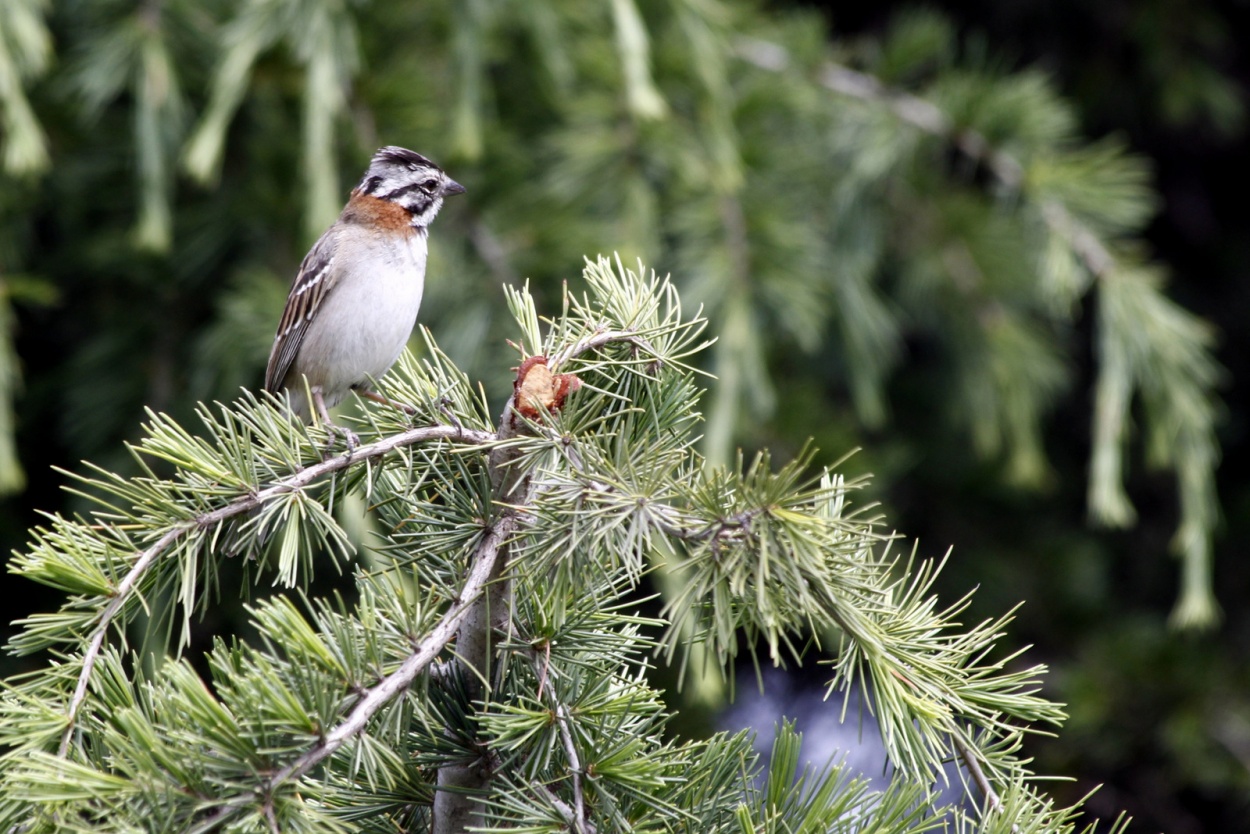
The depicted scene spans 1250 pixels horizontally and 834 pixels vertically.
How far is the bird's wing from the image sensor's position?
3.25 m

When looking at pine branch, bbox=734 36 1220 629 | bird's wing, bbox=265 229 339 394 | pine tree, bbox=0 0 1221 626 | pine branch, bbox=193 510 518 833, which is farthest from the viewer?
pine branch, bbox=734 36 1220 629

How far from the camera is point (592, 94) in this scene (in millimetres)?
4148

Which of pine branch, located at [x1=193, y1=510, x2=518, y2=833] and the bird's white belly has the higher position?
pine branch, located at [x1=193, y1=510, x2=518, y2=833]

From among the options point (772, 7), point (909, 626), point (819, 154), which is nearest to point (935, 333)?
point (819, 154)

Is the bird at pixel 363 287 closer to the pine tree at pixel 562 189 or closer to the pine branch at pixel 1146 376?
the pine tree at pixel 562 189

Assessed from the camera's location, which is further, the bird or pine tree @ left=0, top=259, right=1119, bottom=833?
the bird

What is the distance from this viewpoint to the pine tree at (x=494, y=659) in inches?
52.4

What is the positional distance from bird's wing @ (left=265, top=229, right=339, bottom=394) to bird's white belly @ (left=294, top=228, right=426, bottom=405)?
0.11ft

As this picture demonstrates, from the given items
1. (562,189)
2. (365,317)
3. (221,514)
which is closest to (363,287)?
(365,317)

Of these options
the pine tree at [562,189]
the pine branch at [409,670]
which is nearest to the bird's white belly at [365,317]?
the pine tree at [562,189]

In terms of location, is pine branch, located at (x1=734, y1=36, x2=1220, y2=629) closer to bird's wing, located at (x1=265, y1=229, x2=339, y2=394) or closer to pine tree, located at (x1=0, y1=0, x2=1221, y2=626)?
pine tree, located at (x1=0, y1=0, x2=1221, y2=626)

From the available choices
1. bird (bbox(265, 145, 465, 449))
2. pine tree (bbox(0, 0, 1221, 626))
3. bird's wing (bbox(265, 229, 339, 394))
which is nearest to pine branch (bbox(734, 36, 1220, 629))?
pine tree (bbox(0, 0, 1221, 626))

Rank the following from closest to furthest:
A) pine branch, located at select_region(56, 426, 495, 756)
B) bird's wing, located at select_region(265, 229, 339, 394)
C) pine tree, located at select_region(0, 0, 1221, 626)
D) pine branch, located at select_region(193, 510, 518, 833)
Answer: pine branch, located at select_region(193, 510, 518, 833)
pine branch, located at select_region(56, 426, 495, 756)
bird's wing, located at select_region(265, 229, 339, 394)
pine tree, located at select_region(0, 0, 1221, 626)

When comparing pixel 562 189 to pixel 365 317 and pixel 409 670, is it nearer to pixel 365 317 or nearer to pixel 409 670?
pixel 365 317
